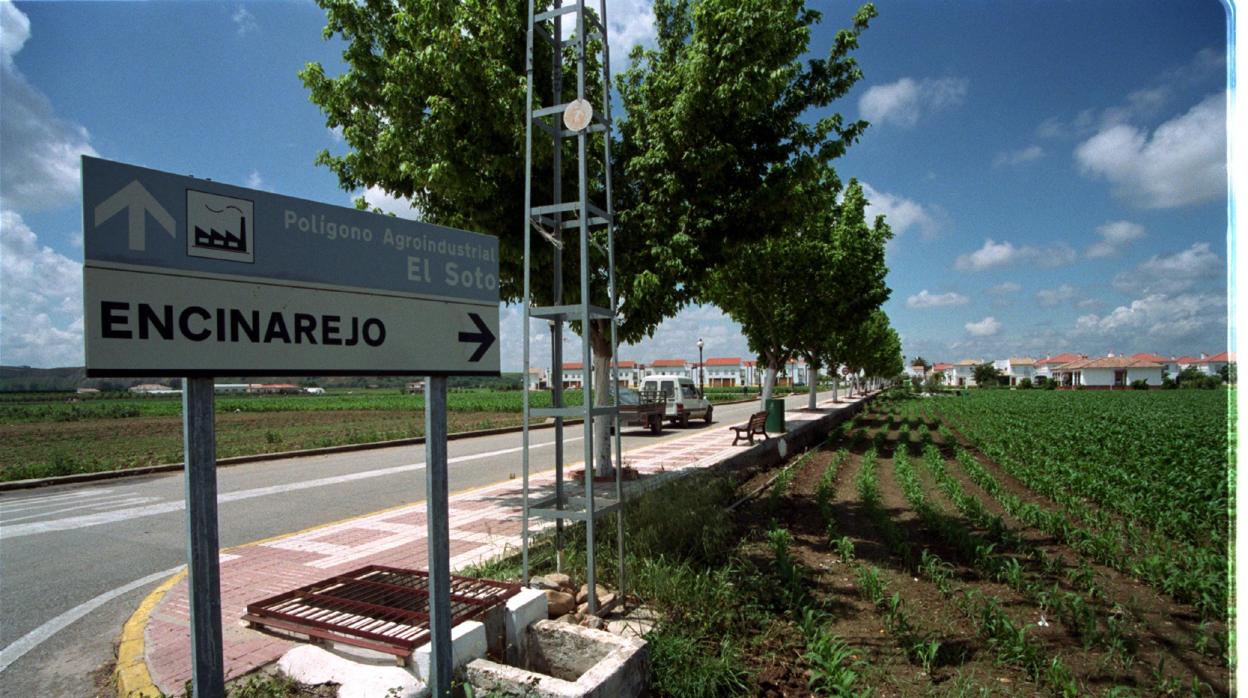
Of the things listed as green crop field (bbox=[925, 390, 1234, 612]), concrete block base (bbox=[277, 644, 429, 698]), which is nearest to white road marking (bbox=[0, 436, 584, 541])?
concrete block base (bbox=[277, 644, 429, 698])

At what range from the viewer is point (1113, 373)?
98.6m

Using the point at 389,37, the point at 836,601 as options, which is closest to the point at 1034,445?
the point at 836,601

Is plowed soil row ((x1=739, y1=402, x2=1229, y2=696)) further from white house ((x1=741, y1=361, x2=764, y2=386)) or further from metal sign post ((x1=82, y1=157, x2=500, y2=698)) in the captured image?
white house ((x1=741, y1=361, x2=764, y2=386))

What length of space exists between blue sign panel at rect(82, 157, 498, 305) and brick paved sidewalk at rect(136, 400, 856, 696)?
2.62 m

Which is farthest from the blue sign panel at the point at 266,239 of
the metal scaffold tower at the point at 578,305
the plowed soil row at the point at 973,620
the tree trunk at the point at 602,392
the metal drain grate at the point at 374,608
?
the tree trunk at the point at 602,392

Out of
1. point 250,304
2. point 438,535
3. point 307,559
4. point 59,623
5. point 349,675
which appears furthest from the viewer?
point 307,559

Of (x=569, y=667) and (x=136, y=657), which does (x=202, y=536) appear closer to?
(x=569, y=667)

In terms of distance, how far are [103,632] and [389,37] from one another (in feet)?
21.8

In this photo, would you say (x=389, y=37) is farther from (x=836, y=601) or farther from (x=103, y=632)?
(x=836, y=601)

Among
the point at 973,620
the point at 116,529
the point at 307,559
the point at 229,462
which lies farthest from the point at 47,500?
the point at 973,620

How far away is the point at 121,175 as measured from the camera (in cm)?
155

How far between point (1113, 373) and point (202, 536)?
402ft

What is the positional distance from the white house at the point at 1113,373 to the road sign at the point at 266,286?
106882 millimetres

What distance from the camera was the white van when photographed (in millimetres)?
22422
